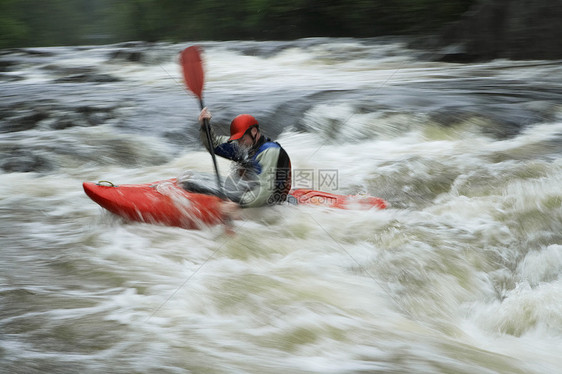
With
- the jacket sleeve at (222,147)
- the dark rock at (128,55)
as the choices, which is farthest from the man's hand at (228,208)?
the dark rock at (128,55)

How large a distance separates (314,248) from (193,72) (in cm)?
157

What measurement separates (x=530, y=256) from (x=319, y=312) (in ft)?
4.49

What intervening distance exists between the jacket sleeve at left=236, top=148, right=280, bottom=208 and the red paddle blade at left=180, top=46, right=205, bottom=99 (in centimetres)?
93

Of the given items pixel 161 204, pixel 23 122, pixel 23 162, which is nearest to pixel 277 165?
pixel 161 204

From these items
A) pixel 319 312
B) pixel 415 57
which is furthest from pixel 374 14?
pixel 319 312

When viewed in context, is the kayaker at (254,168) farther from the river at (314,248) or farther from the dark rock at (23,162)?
the dark rock at (23,162)

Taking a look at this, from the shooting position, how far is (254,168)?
335 centimetres

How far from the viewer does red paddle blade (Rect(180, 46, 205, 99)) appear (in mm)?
4031

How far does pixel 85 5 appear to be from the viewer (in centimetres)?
2628

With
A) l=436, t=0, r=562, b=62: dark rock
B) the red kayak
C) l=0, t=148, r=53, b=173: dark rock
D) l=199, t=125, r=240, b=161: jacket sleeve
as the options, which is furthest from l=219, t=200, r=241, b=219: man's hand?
l=436, t=0, r=562, b=62: dark rock

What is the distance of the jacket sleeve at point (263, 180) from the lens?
10.9 ft

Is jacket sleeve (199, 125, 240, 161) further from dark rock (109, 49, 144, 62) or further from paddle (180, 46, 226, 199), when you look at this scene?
dark rock (109, 49, 144, 62)

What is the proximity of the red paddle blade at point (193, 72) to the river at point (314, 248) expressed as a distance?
1.06 meters

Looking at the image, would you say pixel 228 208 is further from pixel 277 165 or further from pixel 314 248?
pixel 314 248
